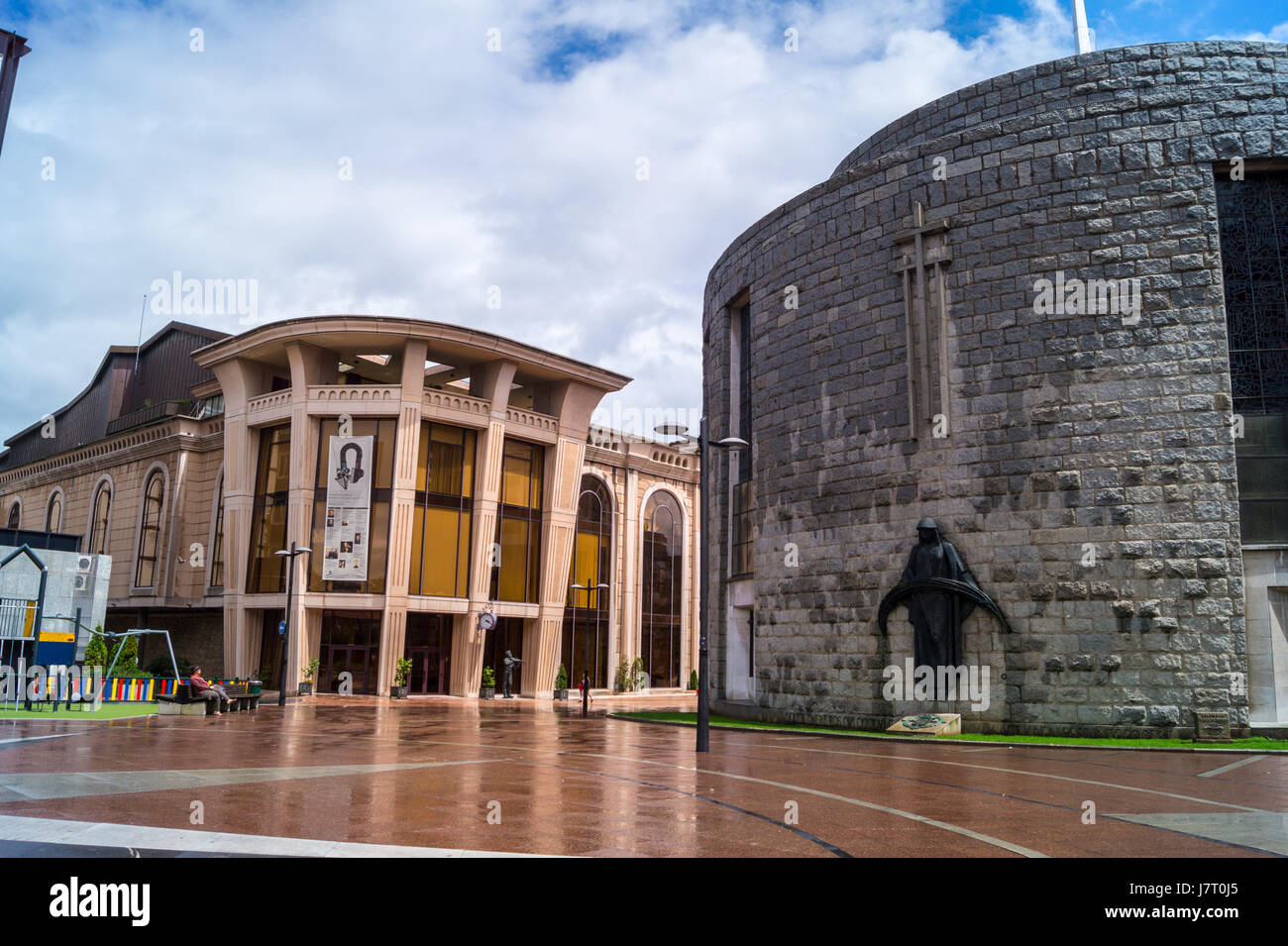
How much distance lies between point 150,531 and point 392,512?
762 inches

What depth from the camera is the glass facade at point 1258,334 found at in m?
18.2

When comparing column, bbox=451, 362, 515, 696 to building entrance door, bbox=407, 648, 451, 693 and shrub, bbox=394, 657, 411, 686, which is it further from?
shrub, bbox=394, 657, 411, 686

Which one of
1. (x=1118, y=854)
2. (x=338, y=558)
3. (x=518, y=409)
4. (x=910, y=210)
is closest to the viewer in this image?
(x=1118, y=854)

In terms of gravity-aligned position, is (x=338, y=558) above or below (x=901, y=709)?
above

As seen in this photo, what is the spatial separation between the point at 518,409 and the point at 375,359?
27.4 ft

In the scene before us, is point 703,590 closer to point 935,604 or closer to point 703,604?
point 703,604

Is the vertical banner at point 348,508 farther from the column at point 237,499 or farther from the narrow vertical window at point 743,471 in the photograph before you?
the narrow vertical window at point 743,471

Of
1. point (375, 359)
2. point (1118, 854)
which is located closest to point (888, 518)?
point (1118, 854)

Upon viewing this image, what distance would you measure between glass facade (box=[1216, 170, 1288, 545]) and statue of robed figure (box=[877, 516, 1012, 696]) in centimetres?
528

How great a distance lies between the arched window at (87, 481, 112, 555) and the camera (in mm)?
55094

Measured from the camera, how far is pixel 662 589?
2207 inches
